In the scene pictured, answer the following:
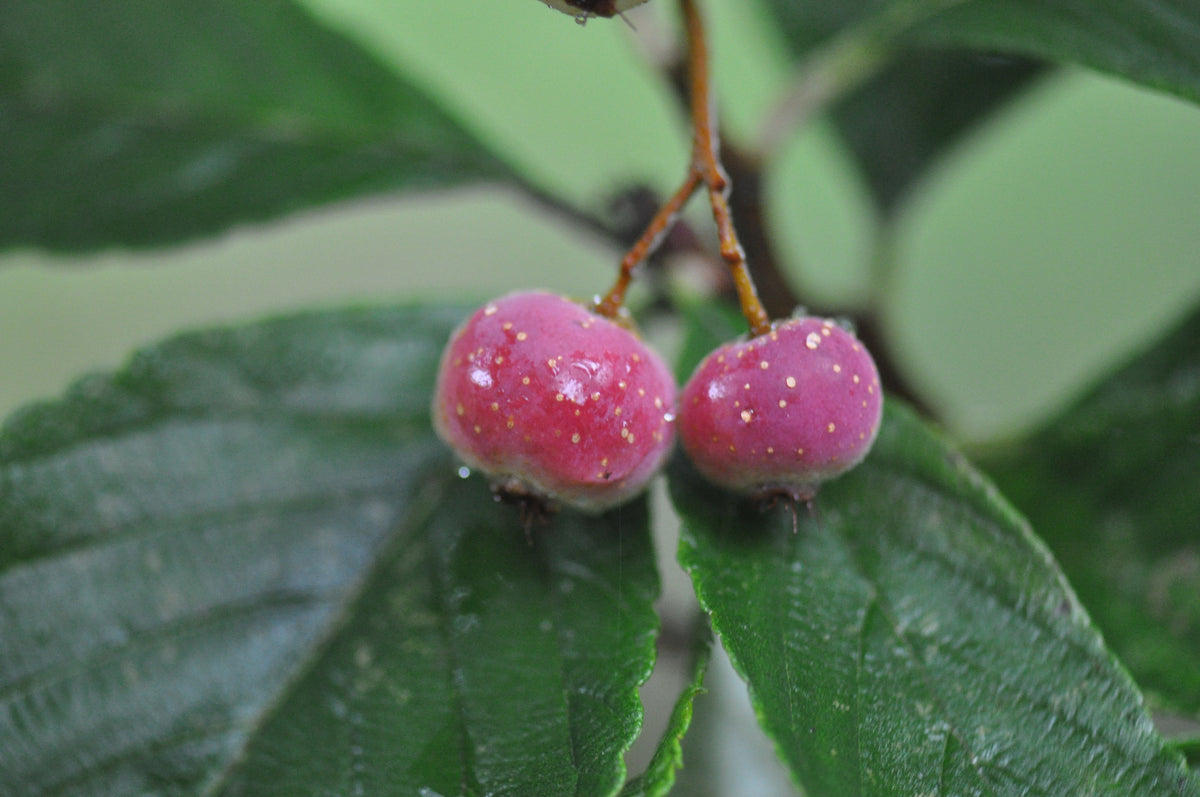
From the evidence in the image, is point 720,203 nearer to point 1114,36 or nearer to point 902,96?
point 1114,36

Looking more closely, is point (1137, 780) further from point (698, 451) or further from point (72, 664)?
point (72, 664)


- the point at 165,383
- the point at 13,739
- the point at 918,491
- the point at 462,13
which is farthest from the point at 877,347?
the point at 462,13

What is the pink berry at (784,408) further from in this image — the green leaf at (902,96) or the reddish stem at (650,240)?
the green leaf at (902,96)

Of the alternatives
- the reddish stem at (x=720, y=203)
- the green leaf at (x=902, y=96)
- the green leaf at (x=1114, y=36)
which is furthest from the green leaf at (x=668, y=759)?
the green leaf at (x=902, y=96)

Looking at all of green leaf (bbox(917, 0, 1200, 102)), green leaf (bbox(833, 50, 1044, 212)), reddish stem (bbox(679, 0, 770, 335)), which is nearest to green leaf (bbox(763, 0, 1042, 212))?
green leaf (bbox(833, 50, 1044, 212))

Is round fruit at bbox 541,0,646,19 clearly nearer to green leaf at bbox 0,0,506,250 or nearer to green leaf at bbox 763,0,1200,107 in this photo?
green leaf at bbox 763,0,1200,107

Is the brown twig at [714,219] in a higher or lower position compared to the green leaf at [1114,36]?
lower

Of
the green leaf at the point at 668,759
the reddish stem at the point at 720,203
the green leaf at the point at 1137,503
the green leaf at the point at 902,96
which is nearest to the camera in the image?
the green leaf at the point at 668,759
